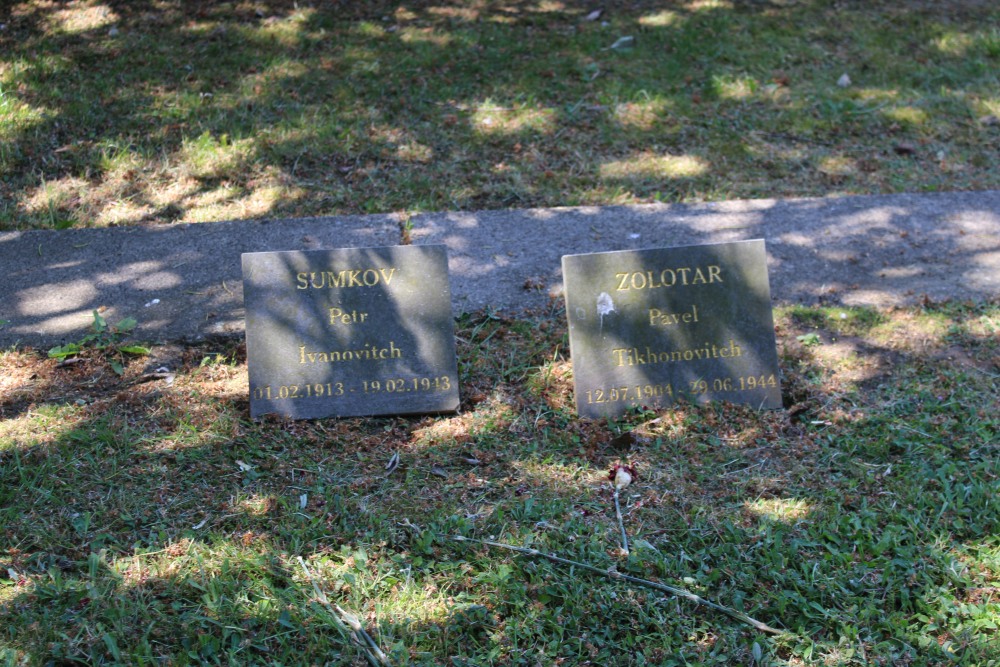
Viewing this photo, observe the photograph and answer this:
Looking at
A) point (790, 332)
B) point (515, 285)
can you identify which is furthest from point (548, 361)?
point (790, 332)

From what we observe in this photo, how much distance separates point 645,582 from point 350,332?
Answer: 1616 mm

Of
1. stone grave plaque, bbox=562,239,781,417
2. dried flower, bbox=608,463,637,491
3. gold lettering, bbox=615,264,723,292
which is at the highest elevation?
gold lettering, bbox=615,264,723,292

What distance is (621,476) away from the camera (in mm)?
3561

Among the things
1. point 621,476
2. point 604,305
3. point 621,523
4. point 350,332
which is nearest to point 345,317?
point 350,332

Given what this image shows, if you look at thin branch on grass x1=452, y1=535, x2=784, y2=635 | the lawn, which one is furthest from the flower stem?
thin branch on grass x1=452, y1=535, x2=784, y2=635

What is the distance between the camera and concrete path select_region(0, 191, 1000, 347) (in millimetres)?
4535

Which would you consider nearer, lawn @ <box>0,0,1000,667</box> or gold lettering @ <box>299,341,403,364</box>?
lawn @ <box>0,0,1000,667</box>

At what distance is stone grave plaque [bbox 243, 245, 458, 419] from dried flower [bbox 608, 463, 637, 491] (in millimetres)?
751

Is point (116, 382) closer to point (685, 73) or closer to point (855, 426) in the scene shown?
point (855, 426)

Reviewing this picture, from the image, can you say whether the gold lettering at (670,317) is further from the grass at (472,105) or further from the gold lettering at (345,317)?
the grass at (472,105)

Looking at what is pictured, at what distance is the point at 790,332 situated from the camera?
4461 mm

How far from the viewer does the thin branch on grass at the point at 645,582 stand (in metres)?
2.89

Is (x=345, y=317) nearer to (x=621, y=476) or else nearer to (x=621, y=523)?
(x=621, y=476)

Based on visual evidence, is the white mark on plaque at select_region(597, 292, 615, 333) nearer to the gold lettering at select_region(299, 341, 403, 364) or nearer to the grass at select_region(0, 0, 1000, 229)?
the gold lettering at select_region(299, 341, 403, 364)
